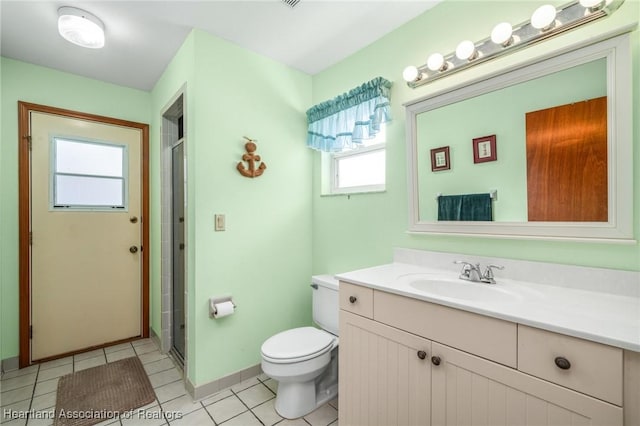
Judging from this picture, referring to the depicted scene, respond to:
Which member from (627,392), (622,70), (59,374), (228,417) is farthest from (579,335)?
(59,374)

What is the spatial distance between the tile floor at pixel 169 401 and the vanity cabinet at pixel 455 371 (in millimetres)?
529

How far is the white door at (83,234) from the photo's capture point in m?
2.25

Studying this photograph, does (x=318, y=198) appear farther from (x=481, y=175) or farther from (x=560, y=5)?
(x=560, y=5)

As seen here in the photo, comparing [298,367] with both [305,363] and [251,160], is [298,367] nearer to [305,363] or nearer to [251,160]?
[305,363]

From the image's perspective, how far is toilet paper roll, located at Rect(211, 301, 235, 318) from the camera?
1.81 m

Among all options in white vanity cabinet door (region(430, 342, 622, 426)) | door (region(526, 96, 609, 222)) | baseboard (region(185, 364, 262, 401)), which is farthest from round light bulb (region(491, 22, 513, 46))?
baseboard (region(185, 364, 262, 401))

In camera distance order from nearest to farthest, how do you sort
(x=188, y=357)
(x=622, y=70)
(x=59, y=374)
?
(x=622, y=70) < (x=188, y=357) < (x=59, y=374)

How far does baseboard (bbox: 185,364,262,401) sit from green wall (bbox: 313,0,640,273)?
2.90 ft

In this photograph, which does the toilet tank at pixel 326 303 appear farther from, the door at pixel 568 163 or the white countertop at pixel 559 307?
the door at pixel 568 163

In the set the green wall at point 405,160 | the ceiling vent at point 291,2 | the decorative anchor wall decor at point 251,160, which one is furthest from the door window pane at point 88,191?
the ceiling vent at point 291,2

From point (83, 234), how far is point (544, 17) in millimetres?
3374

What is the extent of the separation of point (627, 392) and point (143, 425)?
210 cm

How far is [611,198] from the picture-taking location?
107cm

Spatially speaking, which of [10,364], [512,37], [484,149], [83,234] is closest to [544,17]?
[512,37]
